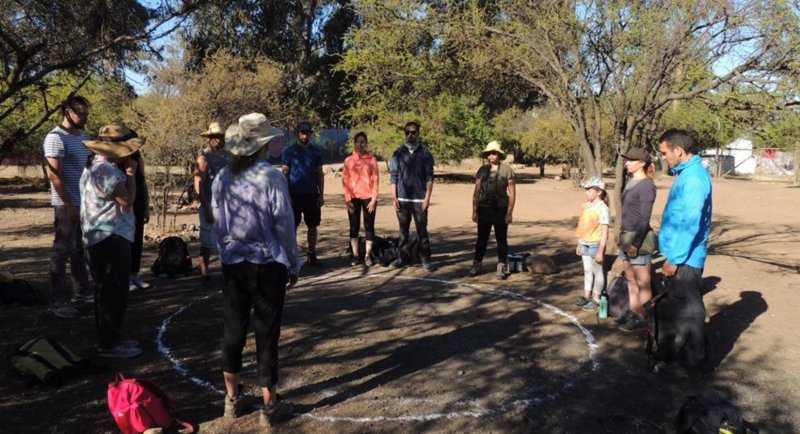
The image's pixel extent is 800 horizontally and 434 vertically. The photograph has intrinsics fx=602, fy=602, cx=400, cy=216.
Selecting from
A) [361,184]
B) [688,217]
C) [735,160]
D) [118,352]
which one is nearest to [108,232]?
[118,352]

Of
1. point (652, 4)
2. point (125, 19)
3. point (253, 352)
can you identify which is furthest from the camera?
point (652, 4)

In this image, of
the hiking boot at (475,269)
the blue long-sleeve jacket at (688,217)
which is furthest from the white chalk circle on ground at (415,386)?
the hiking boot at (475,269)

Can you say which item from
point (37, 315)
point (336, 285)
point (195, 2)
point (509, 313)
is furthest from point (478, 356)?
point (195, 2)

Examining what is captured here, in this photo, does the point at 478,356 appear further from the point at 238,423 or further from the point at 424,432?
the point at 238,423

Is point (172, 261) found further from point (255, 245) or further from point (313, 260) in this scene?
point (255, 245)

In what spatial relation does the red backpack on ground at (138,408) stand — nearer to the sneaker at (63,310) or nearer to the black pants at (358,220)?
the sneaker at (63,310)

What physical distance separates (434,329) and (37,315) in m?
3.90

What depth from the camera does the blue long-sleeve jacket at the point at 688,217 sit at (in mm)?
4594

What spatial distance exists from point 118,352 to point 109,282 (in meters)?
0.59

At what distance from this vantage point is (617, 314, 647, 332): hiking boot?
19.2ft

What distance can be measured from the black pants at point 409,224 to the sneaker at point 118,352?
4.35 m

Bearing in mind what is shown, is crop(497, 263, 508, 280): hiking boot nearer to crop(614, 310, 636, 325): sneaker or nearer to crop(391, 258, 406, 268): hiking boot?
crop(391, 258, 406, 268): hiking boot

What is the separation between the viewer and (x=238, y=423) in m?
3.85

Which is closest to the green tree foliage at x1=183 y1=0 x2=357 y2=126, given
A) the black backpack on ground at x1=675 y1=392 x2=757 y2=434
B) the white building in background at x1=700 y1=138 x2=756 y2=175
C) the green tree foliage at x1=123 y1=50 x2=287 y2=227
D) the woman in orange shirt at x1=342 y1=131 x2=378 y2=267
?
the green tree foliage at x1=123 y1=50 x2=287 y2=227
